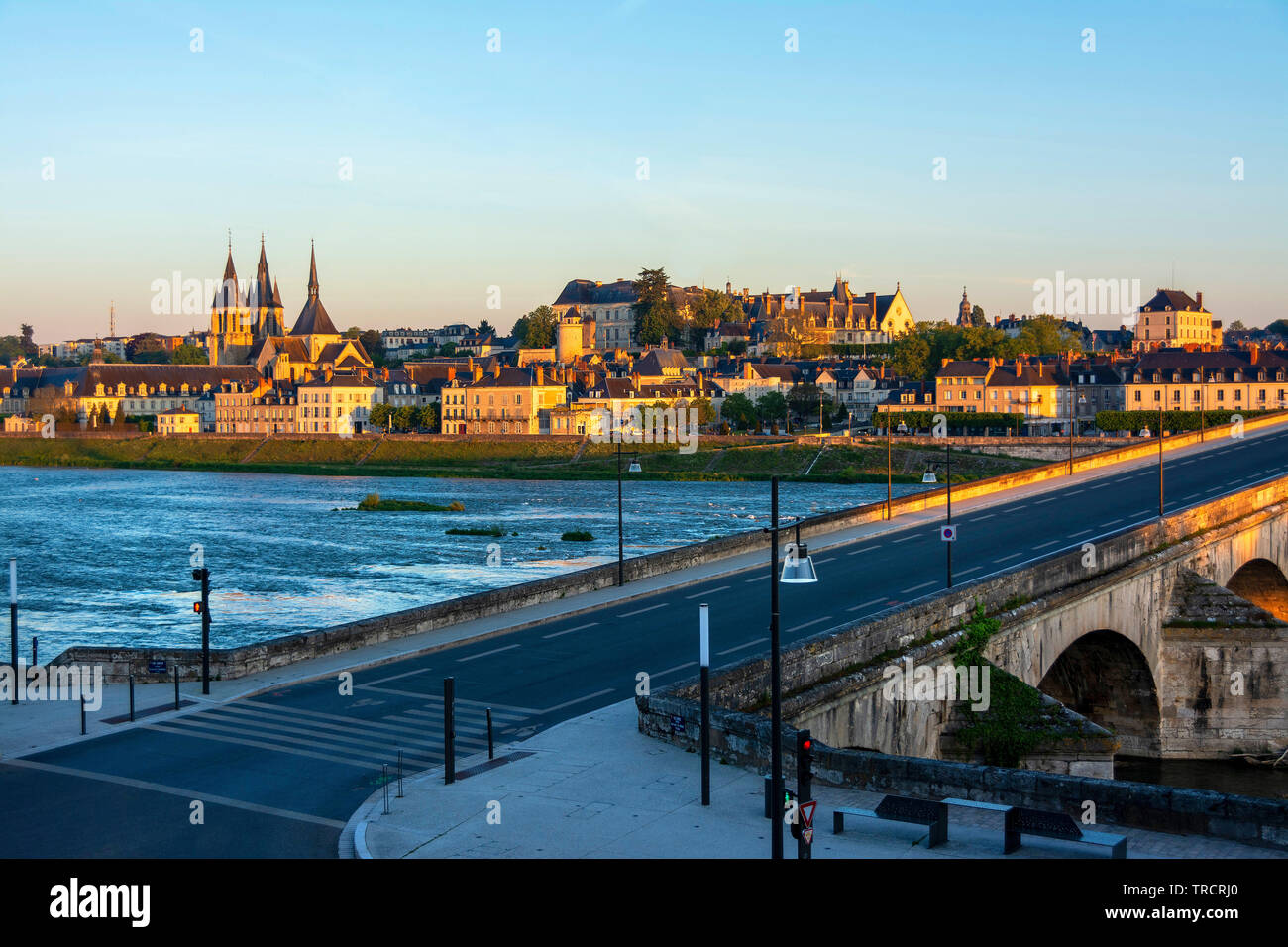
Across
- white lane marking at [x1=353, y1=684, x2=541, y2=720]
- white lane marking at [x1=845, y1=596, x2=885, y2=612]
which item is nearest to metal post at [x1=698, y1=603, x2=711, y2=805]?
white lane marking at [x1=353, y1=684, x2=541, y2=720]

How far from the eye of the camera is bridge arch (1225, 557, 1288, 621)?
44875 millimetres

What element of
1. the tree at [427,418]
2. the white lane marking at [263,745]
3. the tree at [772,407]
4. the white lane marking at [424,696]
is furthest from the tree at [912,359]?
the white lane marking at [263,745]

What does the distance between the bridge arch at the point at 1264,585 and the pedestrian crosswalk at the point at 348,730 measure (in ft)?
106

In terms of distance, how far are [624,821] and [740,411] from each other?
5088 inches

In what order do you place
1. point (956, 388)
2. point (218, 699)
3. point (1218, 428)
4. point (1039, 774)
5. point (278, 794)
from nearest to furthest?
point (1039, 774) < point (278, 794) < point (218, 699) < point (1218, 428) < point (956, 388)

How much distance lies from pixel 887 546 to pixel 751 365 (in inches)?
4579

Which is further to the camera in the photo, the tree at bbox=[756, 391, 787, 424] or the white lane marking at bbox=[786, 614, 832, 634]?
the tree at bbox=[756, 391, 787, 424]

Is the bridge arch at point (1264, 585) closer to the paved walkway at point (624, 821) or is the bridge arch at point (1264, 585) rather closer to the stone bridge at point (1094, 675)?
the stone bridge at point (1094, 675)

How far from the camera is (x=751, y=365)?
516 ft

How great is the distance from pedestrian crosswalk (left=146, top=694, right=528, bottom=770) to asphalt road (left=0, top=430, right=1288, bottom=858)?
4cm

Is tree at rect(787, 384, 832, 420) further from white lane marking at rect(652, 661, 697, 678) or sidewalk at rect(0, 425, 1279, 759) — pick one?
white lane marking at rect(652, 661, 697, 678)

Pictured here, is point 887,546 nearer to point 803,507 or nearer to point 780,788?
point 780,788

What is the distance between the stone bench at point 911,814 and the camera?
1407cm
